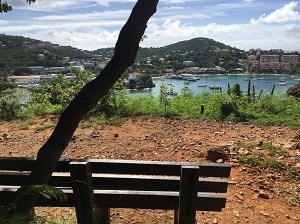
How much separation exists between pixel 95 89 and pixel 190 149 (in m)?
5.31

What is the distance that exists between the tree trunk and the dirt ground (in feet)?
8.33

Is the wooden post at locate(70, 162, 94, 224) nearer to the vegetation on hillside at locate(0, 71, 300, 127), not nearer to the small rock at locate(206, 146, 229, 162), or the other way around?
the small rock at locate(206, 146, 229, 162)

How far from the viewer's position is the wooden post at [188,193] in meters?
2.53

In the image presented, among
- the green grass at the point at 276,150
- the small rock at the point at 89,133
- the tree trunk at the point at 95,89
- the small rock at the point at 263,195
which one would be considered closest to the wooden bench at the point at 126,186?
the tree trunk at the point at 95,89

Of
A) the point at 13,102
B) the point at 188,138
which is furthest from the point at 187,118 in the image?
the point at 13,102

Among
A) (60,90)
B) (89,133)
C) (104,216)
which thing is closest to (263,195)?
(104,216)

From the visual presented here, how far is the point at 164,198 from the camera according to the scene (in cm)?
298

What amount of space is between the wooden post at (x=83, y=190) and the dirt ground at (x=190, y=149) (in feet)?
6.08

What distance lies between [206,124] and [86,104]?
24.9 feet

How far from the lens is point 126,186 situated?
9.82ft

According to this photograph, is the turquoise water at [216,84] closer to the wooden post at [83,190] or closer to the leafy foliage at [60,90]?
the leafy foliage at [60,90]

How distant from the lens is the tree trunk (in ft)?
7.07

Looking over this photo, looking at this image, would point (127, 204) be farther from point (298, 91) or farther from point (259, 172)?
point (298, 91)

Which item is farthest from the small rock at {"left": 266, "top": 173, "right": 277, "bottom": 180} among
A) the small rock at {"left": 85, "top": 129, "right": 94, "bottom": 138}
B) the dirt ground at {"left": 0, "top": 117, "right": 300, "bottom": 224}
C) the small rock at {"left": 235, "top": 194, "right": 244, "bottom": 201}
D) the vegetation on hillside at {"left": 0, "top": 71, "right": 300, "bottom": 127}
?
the small rock at {"left": 85, "top": 129, "right": 94, "bottom": 138}
